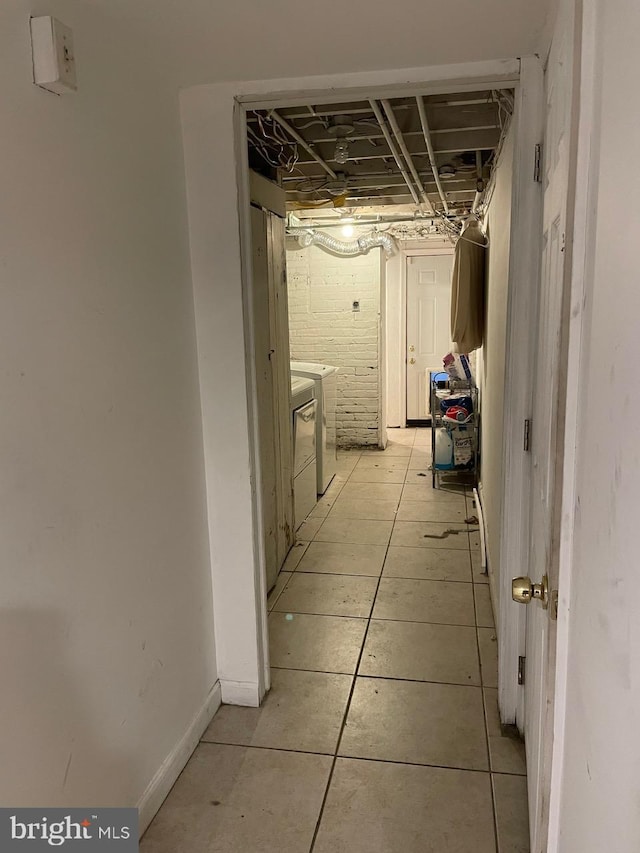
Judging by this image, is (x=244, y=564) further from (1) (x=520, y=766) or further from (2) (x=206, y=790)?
(1) (x=520, y=766)

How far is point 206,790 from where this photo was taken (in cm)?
188

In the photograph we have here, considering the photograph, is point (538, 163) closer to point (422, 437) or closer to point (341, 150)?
point (341, 150)

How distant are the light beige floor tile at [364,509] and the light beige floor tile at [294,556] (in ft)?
1.88

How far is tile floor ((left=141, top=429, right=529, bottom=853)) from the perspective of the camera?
1.72m

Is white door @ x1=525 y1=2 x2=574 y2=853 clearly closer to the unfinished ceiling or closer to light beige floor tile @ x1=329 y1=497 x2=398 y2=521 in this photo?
the unfinished ceiling

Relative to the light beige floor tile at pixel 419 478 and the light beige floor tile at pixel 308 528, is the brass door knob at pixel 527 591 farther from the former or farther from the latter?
the light beige floor tile at pixel 419 478

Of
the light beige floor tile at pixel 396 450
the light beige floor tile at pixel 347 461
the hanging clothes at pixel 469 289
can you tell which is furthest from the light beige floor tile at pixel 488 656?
the light beige floor tile at pixel 396 450

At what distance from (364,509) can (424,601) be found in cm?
149

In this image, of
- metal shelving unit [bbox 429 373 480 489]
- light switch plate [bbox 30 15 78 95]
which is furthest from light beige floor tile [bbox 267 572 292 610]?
light switch plate [bbox 30 15 78 95]

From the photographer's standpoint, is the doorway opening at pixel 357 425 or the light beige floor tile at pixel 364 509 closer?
the doorway opening at pixel 357 425

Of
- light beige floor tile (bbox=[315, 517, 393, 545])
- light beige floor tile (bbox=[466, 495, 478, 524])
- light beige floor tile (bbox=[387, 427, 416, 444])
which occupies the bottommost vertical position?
light beige floor tile (bbox=[466, 495, 478, 524])

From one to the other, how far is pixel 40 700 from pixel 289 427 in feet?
8.15

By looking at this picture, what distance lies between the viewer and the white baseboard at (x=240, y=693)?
2270 millimetres

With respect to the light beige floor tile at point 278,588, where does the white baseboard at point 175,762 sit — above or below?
above
